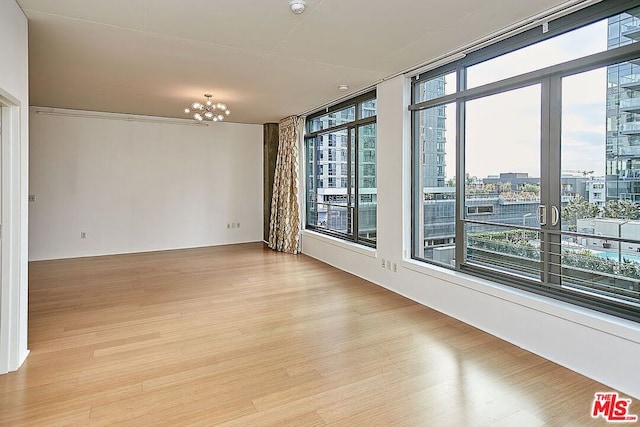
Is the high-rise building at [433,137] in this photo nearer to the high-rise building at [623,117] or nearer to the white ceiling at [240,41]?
the white ceiling at [240,41]

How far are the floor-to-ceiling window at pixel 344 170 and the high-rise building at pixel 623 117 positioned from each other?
8.99ft

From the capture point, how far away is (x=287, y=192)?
23.6 ft

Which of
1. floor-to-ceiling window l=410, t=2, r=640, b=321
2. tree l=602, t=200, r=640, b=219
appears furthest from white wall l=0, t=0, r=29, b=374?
tree l=602, t=200, r=640, b=219

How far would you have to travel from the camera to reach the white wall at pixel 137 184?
6.43 metres

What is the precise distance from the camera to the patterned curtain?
6992 millimetres

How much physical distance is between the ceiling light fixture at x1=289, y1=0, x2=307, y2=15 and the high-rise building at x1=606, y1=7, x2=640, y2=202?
7.12 feet

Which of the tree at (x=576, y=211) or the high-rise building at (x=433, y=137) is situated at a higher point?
the high-rise building at (x=433, y=137)

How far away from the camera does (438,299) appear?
388 centimetres

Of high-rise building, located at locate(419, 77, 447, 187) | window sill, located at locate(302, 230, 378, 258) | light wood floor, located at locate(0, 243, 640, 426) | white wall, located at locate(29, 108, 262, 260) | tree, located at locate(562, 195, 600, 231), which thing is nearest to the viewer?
light wood floor, located at locate(0, 243, 640, 426)

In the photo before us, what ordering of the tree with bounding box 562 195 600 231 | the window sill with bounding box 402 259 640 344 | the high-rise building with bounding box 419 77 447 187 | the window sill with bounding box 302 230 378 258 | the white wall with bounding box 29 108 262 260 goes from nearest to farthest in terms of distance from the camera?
1. the window sill with bounding box 402 259 640 344
2. the tree with bounding box 562 195 600 231
3. the high-rise building with bounding box 419 77 447 187
4. the window sill with bounding box 302 230 378 258
5. the white wall with bounding box 29 108 262 260

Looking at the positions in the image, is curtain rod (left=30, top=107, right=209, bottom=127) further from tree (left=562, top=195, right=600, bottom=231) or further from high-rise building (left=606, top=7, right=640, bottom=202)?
high-rise building (left=606, top=7, right=640, bottom=202)

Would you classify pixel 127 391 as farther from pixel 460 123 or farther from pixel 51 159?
pixel 51 159

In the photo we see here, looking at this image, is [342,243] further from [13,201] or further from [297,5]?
[13,201]

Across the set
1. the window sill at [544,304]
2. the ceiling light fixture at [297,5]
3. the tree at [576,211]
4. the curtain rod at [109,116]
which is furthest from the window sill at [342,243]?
the curtain rod at [109,116]
